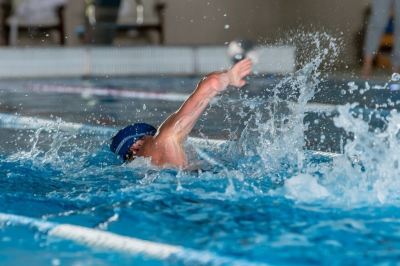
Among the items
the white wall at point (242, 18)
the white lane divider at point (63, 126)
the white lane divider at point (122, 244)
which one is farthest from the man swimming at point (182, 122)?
the white wall at point (242, 18)

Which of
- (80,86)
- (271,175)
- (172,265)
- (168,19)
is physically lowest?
(172,265)

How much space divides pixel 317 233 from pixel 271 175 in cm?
87

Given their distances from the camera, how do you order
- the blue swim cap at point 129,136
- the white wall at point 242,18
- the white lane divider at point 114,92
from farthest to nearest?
the white wall at point 242,18
the white lane divider at point 114,92
the blue swim cap at point 129,136

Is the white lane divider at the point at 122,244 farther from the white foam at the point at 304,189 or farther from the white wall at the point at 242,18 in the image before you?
the white wall at the point at 242,18

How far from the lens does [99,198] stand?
3.07 meters

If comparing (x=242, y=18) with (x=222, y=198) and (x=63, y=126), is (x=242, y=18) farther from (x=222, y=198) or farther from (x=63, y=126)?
(x=222, y=198)

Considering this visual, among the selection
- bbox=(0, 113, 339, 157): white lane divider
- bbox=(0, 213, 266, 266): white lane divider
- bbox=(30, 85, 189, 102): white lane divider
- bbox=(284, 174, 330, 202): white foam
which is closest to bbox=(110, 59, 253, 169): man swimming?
bbox=(284, 174, 330, 202): white foam

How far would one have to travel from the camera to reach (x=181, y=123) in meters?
3.22

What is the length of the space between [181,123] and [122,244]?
2.84 feet

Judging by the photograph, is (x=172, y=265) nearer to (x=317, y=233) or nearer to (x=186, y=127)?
(x=317, y=233)

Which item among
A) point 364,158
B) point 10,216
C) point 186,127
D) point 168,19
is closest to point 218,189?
point 186,127

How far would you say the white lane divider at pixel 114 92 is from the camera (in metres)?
7.19

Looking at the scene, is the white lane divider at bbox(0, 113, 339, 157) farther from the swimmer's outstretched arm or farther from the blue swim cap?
the swimmer's outstretched arm

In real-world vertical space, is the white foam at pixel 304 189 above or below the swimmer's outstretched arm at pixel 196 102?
below
